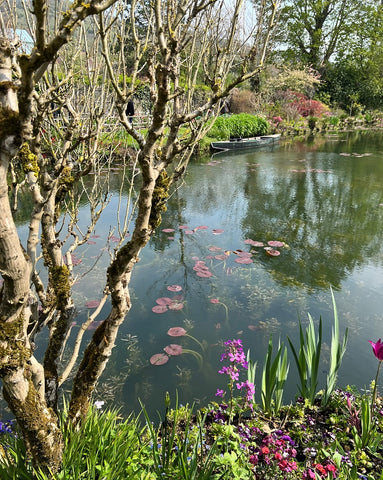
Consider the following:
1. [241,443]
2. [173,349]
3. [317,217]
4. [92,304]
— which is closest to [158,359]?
[173,349]

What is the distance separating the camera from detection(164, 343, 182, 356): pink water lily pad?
3013 millimetres

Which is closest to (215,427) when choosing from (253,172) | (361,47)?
(253,172)

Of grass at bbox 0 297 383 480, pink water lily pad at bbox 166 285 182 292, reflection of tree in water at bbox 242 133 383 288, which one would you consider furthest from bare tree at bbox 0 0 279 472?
reflection of tree in water at bbox 242 133 383 288

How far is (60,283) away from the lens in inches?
63.8

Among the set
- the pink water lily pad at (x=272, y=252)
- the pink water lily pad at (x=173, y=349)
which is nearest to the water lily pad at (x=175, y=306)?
the pink water lily pad at (x=173, y=349)

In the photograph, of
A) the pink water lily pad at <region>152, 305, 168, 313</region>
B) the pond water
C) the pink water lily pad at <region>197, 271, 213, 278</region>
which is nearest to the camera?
the pond water

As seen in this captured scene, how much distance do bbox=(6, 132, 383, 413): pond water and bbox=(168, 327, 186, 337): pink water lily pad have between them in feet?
0.14

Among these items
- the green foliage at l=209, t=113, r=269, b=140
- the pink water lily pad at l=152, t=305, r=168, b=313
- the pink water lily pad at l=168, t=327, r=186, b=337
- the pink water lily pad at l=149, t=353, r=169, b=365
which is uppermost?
the green foliage at l=209, t=113, r=269, b=140

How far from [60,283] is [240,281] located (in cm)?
291

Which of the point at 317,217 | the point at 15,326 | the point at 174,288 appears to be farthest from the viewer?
the point at 317,217

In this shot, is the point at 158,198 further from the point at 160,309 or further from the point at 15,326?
the point at 160,309

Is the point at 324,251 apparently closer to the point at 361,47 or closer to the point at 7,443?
the point at 7,443

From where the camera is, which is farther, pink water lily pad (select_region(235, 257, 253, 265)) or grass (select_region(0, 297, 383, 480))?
pink water lily pad (select_region(235, 257, 253, 265))

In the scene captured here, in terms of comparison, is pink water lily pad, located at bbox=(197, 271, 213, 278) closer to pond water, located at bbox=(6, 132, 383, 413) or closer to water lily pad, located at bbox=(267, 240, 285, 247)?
pond water, located at bbox=(6, 132, 383, 413)
